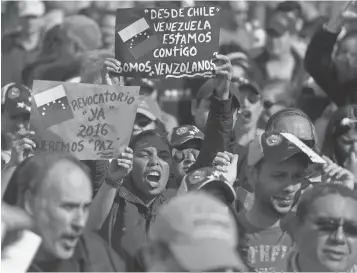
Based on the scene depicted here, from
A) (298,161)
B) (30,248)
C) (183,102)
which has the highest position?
(183,102)

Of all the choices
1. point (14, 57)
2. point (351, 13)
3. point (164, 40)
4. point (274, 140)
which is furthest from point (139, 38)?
point (14, 57)

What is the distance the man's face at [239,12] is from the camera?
1240 centimetres

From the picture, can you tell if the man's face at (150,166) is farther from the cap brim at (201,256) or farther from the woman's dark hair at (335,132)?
the cap brim at (201,256)

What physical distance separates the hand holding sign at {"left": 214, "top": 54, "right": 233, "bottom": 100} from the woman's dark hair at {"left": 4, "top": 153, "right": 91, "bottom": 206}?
5.27 feet

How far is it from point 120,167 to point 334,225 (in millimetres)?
1321

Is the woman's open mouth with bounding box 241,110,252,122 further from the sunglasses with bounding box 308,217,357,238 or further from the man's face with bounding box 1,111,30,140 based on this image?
the sunglasses with bounding box 308,217,357,238

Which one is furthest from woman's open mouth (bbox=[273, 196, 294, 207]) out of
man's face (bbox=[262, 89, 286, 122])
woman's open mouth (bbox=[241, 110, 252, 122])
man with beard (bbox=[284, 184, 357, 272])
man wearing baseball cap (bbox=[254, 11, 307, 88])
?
man wearing baseball cap (bbox=[254, 11, 307, 88])

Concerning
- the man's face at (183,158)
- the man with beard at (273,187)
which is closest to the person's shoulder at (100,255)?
the man with beard at (273,187)

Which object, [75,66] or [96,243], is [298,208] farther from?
[75,66]

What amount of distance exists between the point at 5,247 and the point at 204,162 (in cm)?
184

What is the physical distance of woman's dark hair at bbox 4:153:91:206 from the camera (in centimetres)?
506

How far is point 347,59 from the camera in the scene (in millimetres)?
9422

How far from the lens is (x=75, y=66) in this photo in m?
9.67

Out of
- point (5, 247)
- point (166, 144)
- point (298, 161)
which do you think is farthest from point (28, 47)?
point (5, 247)
